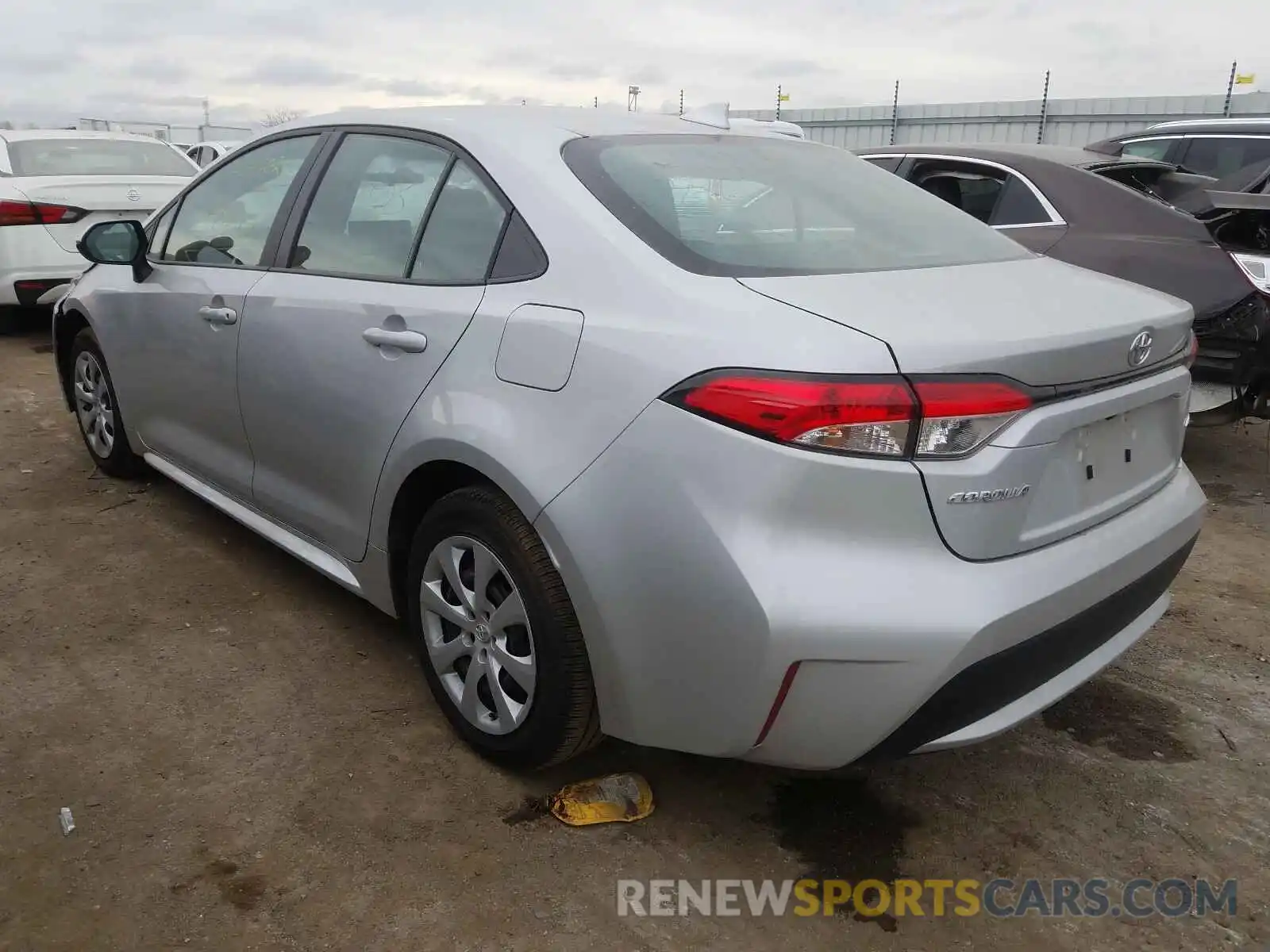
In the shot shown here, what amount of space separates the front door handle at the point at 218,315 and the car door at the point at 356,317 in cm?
9

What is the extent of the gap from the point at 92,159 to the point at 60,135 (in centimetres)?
49

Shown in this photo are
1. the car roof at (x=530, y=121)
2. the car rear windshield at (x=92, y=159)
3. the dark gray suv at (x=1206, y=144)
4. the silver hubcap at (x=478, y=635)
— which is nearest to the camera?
the silver hubcap at (x=478, y=635)

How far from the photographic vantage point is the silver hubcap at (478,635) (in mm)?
2320

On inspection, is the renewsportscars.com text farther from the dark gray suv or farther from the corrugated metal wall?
the corrugated metal wall

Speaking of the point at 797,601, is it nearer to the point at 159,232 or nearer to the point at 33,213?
the point at 159,232

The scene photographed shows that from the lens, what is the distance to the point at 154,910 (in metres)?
2.06

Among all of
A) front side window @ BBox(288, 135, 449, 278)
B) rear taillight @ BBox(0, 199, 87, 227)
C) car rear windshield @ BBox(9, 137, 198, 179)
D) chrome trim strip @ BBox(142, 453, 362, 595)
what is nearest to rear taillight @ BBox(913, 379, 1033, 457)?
front side window @ BBox(288, 135, 449, 278)

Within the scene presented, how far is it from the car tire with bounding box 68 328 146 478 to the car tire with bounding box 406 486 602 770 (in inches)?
89.6

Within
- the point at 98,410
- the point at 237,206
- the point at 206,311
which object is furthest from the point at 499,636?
the point at 98,410

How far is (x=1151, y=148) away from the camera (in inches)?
325

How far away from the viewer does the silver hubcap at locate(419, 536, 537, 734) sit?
2.32 meters

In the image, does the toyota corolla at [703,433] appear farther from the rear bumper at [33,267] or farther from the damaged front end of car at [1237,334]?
the rear bumper at [33,267]

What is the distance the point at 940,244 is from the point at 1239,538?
2546 millimetres

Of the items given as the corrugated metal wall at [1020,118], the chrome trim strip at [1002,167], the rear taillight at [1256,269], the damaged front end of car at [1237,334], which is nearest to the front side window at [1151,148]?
the chrome trim strip at [1002,167]
